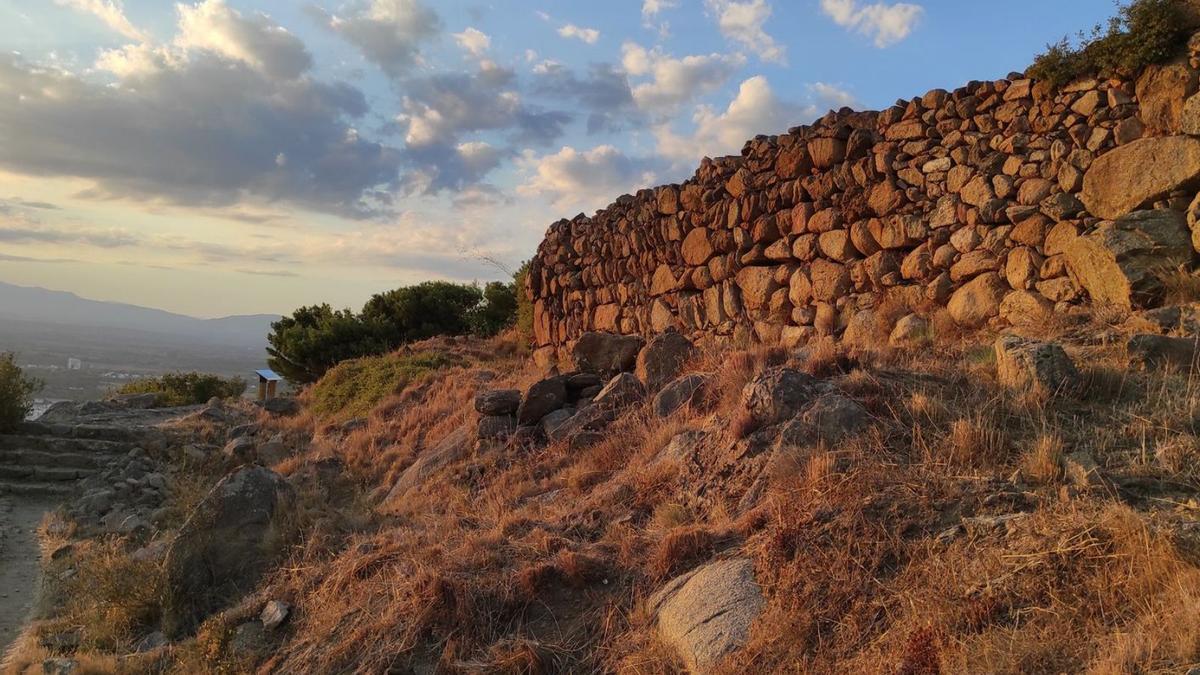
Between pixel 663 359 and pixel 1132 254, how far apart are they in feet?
13.5

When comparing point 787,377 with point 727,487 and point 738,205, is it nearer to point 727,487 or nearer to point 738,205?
point 727,487

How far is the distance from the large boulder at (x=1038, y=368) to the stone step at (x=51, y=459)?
43.4 feet

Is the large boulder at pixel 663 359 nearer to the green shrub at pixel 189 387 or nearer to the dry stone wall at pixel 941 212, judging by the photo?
the dry stone wall at pixel 941 212

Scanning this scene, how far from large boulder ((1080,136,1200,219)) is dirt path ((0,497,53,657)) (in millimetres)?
9415

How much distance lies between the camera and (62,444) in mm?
12750

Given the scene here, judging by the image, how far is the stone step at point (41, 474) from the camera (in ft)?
38.5

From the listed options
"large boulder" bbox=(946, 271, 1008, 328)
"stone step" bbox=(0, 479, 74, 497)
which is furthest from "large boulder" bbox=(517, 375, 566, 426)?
"stone step" bbox=(0, 479, 74, 497)

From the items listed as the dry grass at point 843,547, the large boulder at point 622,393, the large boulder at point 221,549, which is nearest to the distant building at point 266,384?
the large boulder at point 221,549

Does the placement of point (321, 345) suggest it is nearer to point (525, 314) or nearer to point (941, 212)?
point (525, 314)

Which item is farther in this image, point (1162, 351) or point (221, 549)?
point (221, 549)

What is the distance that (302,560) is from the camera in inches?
215

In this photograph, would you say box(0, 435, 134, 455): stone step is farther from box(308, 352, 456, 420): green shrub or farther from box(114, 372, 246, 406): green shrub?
box(114, 372, 246, 406): green shrub

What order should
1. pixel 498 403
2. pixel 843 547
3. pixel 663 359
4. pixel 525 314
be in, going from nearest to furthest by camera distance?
pixel 843 547 → pixel 663 359 → pixel 498 403 → pixel 525 314

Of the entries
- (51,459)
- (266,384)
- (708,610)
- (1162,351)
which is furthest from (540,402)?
(266,384)
